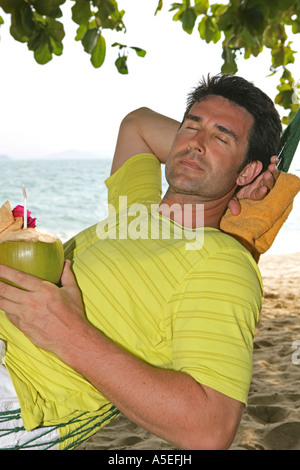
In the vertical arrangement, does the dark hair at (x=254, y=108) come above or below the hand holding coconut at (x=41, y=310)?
above

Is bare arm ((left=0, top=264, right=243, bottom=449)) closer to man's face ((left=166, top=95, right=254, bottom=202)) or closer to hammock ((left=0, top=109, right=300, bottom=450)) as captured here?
hammock ((left=0, top=109, right=300, bottom=450))

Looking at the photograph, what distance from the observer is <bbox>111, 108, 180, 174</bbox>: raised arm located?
2.21 metres

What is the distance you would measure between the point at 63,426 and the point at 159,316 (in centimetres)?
38

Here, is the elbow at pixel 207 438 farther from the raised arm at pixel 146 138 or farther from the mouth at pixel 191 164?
the raised arm at pixel 146 138

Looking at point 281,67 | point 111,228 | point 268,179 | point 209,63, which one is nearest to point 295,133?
point 268,179

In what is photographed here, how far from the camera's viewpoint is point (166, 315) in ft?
4.39

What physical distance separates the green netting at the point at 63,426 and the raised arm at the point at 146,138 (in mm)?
1069

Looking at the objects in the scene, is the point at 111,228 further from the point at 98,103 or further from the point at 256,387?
the point at 98,103

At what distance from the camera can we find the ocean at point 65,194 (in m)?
14.0

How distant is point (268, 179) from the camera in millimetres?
1899

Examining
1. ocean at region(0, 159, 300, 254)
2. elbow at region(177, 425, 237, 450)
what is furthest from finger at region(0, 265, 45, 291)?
ocean at region(0, 159, 300, 254)

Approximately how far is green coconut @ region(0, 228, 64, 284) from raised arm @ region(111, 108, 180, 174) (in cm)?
108

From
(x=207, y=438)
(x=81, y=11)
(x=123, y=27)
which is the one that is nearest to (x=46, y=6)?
(x=81, y=11)

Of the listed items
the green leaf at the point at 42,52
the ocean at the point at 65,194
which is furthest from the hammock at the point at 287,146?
the ocean at the point at 65,194
